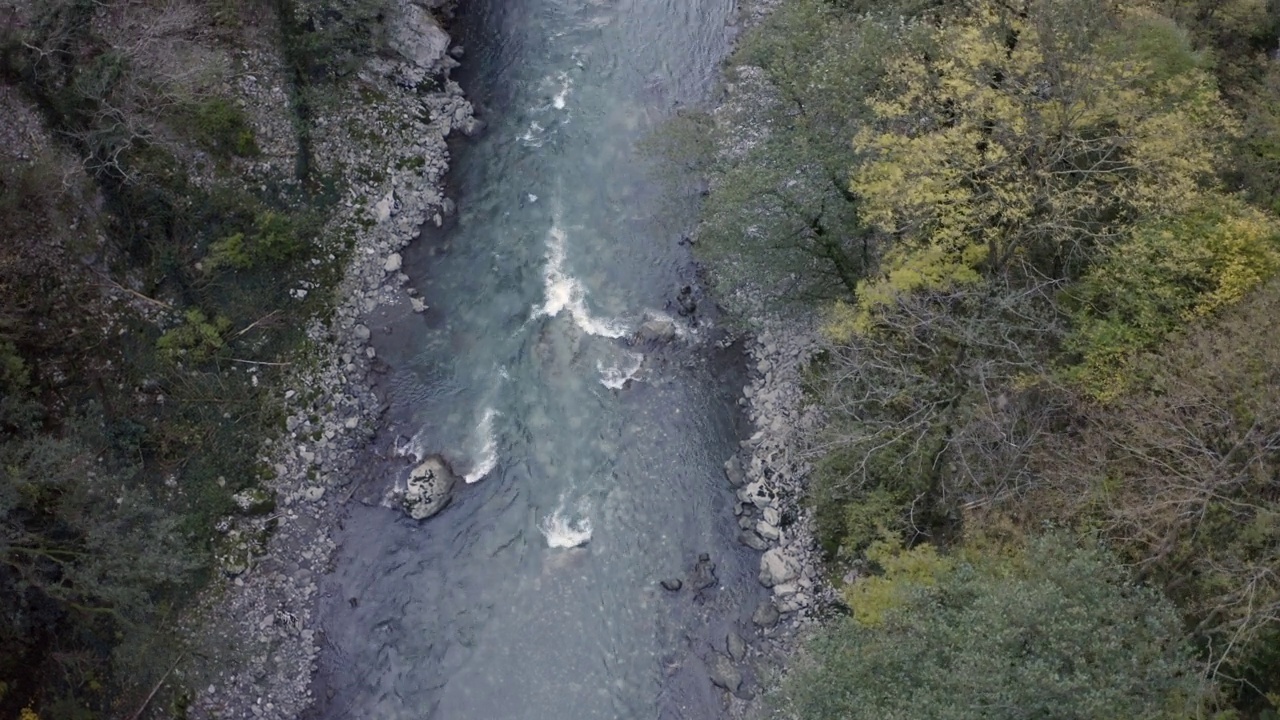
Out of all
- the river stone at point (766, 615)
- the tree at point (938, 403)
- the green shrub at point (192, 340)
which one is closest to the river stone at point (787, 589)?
the river stone at point (766, 615)

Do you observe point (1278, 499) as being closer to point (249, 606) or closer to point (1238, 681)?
point (1238, 681)

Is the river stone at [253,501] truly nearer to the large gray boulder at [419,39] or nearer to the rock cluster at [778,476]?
the rock cluster at [778,476]

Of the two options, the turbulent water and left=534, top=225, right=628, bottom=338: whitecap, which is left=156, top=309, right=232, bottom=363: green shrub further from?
left=534, top=225, right=628, bottom=338: whitecap

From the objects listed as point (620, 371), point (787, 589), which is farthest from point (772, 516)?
point (620, 371)

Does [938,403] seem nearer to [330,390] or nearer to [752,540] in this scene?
[752,540]

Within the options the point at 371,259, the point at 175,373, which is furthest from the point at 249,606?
the point at 371,259
